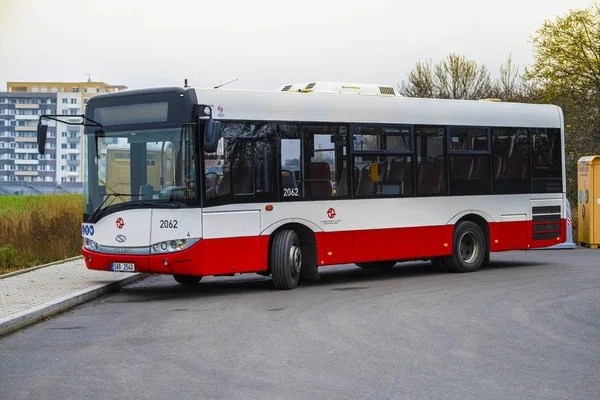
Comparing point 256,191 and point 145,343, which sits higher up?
point 256,191

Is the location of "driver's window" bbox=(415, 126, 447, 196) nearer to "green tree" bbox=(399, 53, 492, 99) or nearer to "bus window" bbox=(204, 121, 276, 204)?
"bus window" bbox=(204, 121, 276, 204)

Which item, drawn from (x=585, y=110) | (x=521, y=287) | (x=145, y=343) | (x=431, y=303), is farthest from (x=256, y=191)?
(x=585, y=110)

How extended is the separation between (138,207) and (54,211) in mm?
11861

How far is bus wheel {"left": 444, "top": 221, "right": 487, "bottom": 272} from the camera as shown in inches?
709

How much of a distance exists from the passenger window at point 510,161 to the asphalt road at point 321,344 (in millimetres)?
3014

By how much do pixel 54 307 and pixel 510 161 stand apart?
9.66 meters

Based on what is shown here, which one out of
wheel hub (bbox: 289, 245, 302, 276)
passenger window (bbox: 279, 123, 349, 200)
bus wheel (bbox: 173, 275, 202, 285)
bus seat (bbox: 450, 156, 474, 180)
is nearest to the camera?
wheel hub (bbox: 289, 245, 302, 276)

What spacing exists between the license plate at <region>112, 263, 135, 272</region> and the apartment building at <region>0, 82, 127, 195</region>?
165 m

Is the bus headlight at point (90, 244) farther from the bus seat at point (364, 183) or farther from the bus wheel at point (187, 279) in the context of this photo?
the bus seat at point (364, 183)

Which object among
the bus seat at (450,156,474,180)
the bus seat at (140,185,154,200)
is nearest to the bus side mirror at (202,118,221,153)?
the bus seat at (140,185,154,200)

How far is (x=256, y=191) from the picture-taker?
15.0m

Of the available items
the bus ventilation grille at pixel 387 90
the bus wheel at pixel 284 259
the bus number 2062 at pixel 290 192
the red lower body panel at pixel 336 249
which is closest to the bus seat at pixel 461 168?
the red lower body panel at pixel 336 249

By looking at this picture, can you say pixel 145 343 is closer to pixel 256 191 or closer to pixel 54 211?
pixel 256 191

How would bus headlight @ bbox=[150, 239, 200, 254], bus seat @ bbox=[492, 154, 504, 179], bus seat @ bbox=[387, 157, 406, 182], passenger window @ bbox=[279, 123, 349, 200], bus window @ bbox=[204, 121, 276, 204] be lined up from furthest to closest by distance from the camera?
bus seat @ bbox=[492, 154, 504, 179] → bus seat @ bbox=[387, 157, 406, 182] → passenger window @ bbox=[279, 123, 349, 200] → bus window @ bbox=[204, 121, 276, 204] → bus headlight @ bbox=[150, 239, 200, 254]
